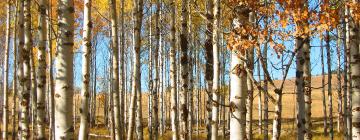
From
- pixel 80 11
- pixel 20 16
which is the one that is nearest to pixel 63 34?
pixel 20 16

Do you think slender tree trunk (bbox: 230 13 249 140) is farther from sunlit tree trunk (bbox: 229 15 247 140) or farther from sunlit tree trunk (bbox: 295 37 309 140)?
sunlit tree trunk (bbox: 295 37 309 140)

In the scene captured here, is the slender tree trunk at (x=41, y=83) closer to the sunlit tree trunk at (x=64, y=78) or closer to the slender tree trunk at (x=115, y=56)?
the slender tree trunk at (x=115, y=56)

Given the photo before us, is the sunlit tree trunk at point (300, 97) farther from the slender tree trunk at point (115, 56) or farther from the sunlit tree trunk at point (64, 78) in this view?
the slender tree trunk at point (115, 56)

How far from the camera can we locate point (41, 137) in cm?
750

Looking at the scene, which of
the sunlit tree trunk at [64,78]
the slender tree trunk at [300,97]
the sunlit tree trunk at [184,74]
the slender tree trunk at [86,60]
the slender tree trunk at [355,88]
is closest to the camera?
the sunlit tree trunk at [64,78]

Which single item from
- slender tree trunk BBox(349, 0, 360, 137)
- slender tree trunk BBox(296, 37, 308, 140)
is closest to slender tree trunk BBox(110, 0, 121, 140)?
slender tree trunk BBox(296, 37, 308, 140)

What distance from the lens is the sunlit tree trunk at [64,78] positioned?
4.66 m

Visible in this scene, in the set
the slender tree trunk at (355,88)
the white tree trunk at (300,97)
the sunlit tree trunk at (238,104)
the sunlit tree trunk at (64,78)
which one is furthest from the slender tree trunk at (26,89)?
the slender tree trunk at (355,88)

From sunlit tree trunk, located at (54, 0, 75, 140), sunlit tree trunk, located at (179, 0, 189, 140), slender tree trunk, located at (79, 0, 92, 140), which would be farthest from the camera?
sunlit tree trunk, located at (179, 0, 189, 140)

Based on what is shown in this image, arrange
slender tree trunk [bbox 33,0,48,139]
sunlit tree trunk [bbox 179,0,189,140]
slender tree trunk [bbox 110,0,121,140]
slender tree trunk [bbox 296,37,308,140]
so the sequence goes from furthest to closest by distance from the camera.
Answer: slender tree trunk [bbox 110,0,121,140]
sunlit tree trunk [bbox 179,0,189,140]
slender tree trunk [bbox 33,0,48,139]
slender tree trunk [bbox 296,37,308,140]

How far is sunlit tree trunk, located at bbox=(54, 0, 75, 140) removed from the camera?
4.66 m

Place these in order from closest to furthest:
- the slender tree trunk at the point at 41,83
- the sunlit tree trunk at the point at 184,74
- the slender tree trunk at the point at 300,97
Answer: the slender tree trunk at the point at 300,97
the slender tree trunk at the point at 41,83
the sunlit tree trunk at the point at 184,74

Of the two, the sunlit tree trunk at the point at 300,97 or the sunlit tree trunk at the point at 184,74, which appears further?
the sunlit tree trunk at the point at 184,74

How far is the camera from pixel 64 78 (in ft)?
15.5
